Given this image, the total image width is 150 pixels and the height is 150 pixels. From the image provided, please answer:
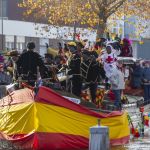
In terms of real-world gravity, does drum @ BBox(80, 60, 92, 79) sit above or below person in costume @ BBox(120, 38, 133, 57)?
below

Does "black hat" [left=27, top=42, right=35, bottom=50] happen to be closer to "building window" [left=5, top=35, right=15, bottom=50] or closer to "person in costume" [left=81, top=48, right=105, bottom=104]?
"person in costume" [left=81, top=48, right=105, bottom=104]

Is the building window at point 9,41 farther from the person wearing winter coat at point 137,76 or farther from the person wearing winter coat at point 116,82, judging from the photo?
the person wearing winter coat at point 116,82

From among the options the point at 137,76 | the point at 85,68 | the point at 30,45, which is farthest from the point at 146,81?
the point at 30,45

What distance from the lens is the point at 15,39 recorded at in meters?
61.0

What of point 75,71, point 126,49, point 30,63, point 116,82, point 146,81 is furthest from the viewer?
point 146,81

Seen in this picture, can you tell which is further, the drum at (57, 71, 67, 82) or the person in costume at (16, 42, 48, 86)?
the drum at (57, 71, 67, 82)

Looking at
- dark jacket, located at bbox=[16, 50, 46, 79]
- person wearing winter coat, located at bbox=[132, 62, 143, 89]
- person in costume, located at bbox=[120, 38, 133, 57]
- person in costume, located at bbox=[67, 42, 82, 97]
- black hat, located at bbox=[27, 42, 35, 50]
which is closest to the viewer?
black hat, located at bbox=[27, 42, 35, 50]

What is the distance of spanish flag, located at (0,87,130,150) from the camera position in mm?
12180

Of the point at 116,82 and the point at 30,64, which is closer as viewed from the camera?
the point at 30,64

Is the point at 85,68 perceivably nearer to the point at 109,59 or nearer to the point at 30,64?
the point at 30,64

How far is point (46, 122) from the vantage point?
12195 millimetres

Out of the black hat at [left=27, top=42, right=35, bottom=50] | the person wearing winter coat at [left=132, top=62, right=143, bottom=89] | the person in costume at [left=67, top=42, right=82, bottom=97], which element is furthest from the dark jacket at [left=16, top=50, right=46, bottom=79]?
the person wearing winter coat at [left=132, top=62, right=143, bottom=89]

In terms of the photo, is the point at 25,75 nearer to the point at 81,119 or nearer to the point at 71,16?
the point at 81,119

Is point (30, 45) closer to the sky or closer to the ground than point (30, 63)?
closer to the sky
